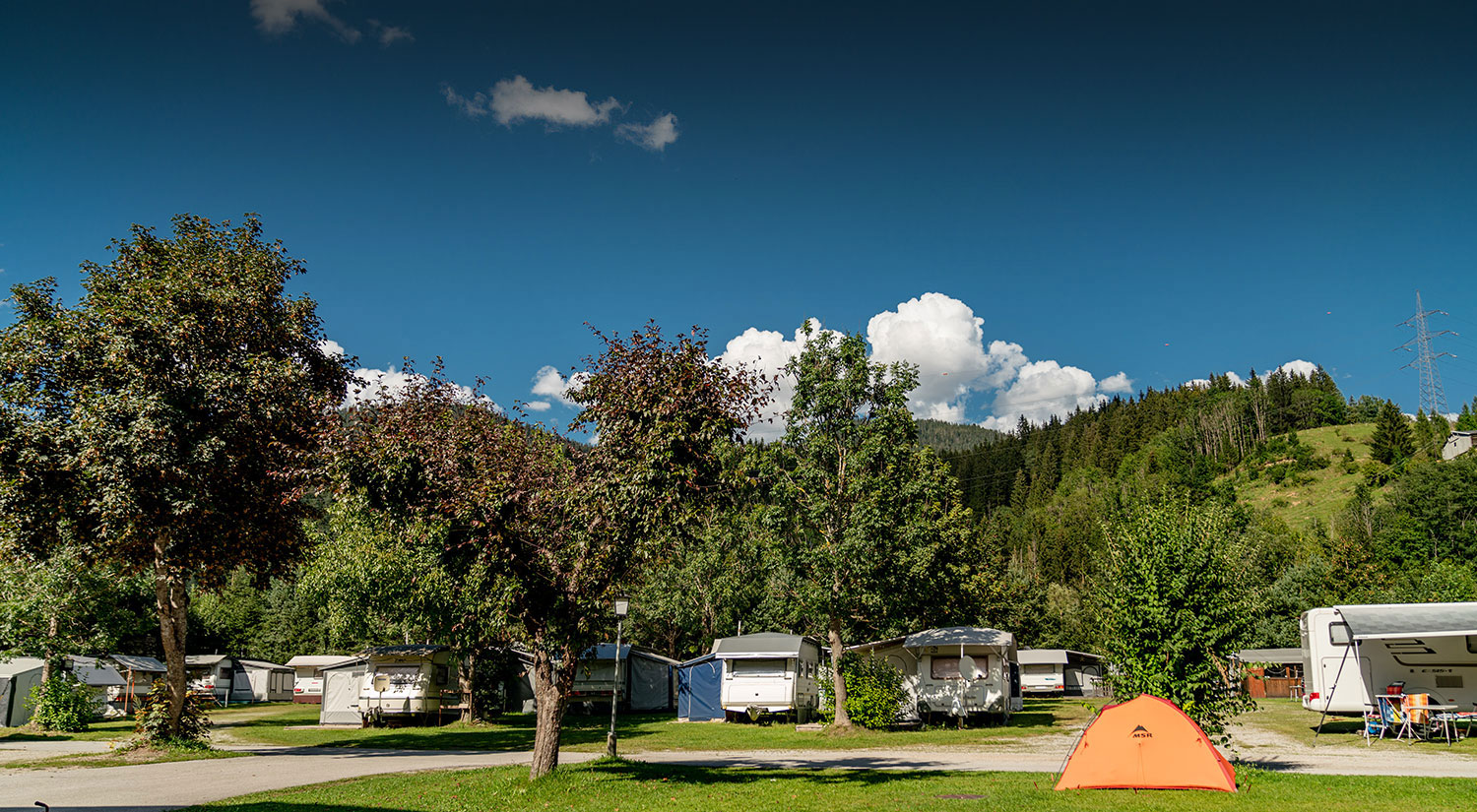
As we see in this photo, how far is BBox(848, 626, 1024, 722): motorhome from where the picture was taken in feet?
86.6

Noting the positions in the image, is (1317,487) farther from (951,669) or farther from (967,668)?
(951,669)

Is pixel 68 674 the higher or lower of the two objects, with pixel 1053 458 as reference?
lower

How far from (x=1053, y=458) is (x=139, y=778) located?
127635 millimetres

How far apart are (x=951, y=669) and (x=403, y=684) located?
19.3 meters

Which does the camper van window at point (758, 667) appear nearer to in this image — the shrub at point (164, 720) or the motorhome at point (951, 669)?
the motorhome at point (951, 669)

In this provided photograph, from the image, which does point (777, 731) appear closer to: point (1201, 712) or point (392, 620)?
point (1201, 712)

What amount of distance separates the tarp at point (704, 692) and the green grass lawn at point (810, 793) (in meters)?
17.7

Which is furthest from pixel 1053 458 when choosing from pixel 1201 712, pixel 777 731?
pixel 1201 712

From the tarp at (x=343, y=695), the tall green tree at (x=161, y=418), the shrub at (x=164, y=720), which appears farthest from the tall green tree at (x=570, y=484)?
the tarp at (x=343, y=695)

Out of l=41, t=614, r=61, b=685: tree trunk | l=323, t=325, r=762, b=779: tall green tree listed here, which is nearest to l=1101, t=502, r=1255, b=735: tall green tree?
l=323, t=325, r=762, b=779: tall green tree

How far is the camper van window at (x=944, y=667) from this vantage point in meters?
26.8

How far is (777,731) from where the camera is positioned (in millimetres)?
25672

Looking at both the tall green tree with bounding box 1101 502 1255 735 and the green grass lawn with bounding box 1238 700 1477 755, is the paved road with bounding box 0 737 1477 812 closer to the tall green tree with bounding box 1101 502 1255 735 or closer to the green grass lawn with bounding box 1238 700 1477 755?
the green grass lawn with bounding box 1238 700 1477 755

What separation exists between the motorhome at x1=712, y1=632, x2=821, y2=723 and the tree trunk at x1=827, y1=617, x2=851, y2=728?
2.48m
